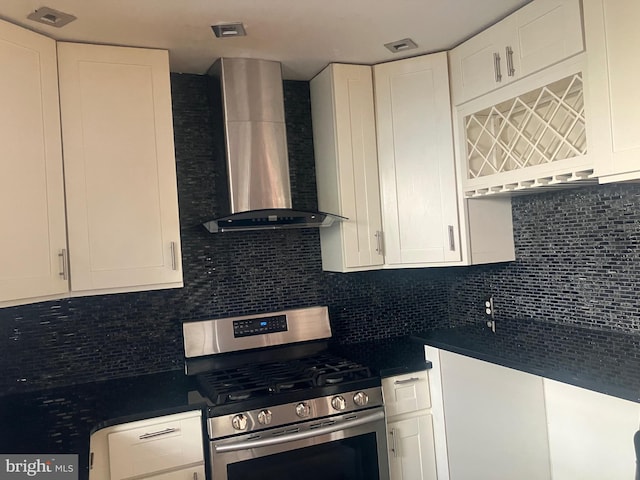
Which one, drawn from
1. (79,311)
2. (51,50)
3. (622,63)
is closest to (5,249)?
(79,311)

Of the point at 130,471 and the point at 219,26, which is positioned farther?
the point at 219,26

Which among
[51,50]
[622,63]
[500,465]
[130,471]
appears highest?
[51,50]

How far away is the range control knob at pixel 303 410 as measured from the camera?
2.01m

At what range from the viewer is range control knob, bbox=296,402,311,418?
6.61 feet

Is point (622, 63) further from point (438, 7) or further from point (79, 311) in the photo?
point (79, 311)

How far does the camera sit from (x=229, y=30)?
6.78 feet

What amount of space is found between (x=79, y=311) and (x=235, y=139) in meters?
1.05

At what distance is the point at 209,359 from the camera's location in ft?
8.11

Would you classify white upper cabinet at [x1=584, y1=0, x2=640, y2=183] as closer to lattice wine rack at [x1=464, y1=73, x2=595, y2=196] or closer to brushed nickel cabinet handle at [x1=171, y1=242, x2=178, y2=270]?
lattice wine rack at [x1=464, y1=73, x2=595, y2=196]

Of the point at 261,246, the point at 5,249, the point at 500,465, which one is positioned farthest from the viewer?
the point at 261,246

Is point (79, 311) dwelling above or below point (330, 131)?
below

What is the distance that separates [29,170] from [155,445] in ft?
3.63

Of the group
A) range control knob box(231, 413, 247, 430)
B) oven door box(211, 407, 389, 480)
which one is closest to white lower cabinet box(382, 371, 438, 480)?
oven door box(211, 407, 389, 480)

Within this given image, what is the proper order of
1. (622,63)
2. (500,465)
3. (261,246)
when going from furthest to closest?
1. (261,246)
2. (500,465)
3. (622,63)
